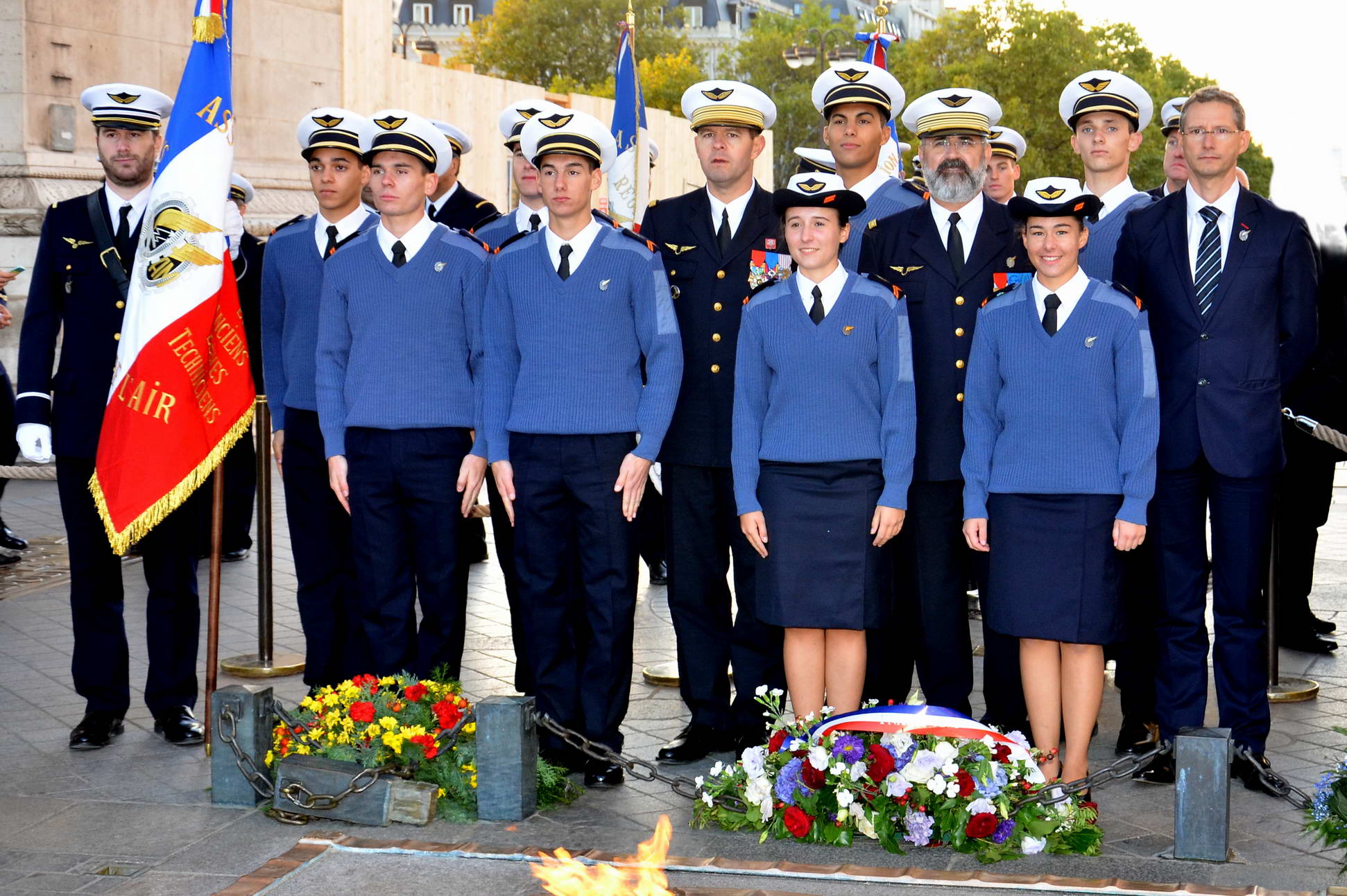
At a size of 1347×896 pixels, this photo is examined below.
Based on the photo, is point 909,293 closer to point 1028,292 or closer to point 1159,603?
point 1028,292

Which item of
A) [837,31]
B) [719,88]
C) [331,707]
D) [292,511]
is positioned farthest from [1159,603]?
[837,31]

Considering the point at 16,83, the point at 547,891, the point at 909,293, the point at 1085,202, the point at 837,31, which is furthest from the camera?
the point at 837,31

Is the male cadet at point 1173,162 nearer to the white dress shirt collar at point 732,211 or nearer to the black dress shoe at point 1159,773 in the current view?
the white dress shirt collar at point 732,211

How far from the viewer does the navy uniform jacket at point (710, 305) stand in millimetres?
5879

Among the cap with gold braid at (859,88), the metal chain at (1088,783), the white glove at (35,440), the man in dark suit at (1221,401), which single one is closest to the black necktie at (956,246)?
the cap with gold braid at (859,88)

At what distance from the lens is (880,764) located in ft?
16.2

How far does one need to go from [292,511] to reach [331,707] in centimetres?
138

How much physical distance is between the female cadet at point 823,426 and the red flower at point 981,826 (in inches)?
34.3

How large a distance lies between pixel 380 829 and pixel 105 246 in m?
2.51

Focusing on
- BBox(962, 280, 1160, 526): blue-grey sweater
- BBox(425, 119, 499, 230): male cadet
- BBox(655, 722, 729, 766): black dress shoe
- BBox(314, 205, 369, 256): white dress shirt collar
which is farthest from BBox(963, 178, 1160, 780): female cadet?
BBox(425, 119, 499, 230): male cadet

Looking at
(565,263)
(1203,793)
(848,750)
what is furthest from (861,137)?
(1203,793)

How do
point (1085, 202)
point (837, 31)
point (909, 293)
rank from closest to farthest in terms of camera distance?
point (1085, 202) → point (909, 293) → point (837, 31)

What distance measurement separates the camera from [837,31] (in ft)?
166

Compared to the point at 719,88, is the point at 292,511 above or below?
below
